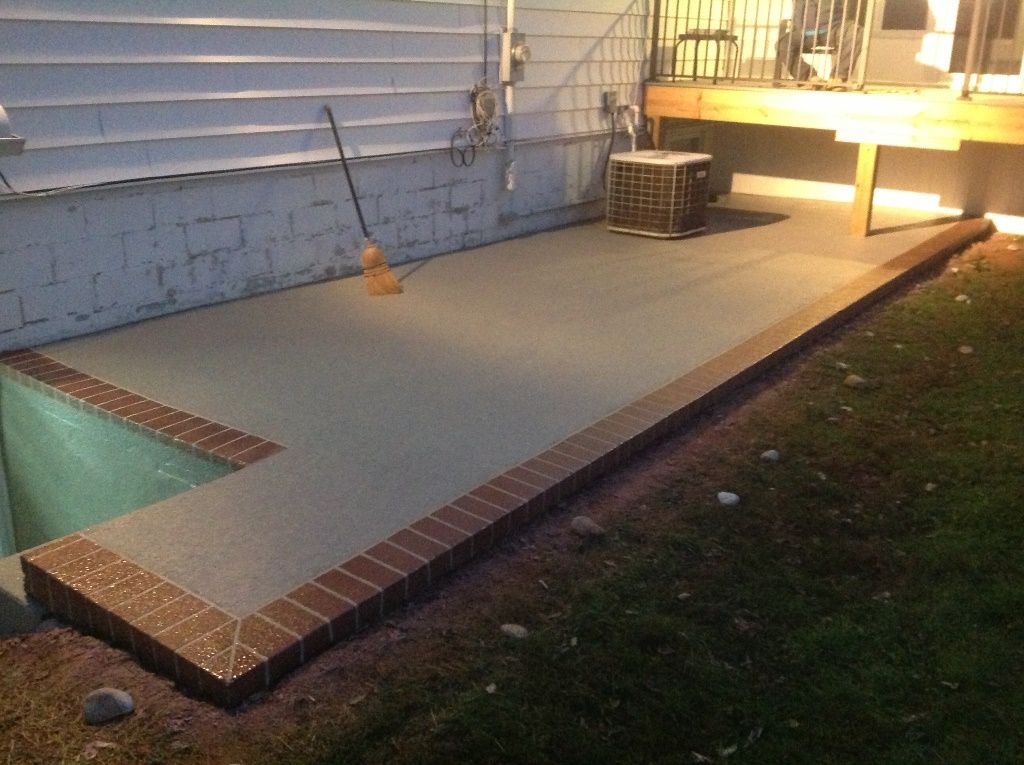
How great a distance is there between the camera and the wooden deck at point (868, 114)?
6020 mm

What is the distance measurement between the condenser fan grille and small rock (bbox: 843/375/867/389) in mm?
2712

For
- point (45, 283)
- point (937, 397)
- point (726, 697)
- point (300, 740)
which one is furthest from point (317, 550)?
point (937, 397)

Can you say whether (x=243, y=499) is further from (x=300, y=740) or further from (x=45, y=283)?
(x=45, y=283)

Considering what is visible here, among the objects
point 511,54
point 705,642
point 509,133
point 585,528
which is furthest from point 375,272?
point 705,642

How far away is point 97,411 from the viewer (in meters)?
3.41

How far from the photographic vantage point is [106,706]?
6.66ft

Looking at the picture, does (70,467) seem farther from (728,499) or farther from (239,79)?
(728,499)

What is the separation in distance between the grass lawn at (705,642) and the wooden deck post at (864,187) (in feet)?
11.6

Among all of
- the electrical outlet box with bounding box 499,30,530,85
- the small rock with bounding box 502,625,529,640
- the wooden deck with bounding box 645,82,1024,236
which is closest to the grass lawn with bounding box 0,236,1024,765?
the small rock with bounding box 502,625,529,640

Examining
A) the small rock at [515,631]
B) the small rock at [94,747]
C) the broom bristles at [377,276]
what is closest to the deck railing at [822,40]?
the broom bristles at [377,276]

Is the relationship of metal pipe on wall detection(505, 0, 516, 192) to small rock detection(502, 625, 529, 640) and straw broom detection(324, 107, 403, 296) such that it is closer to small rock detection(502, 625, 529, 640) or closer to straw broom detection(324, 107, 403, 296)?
straw broom detection(324, 107, 403, 296)

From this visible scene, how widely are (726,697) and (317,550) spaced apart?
1142 mm

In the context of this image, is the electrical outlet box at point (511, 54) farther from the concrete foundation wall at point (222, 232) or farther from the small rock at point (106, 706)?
the small rock at point (106, 706)

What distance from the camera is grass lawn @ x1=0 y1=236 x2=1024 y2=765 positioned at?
6.53 ft
